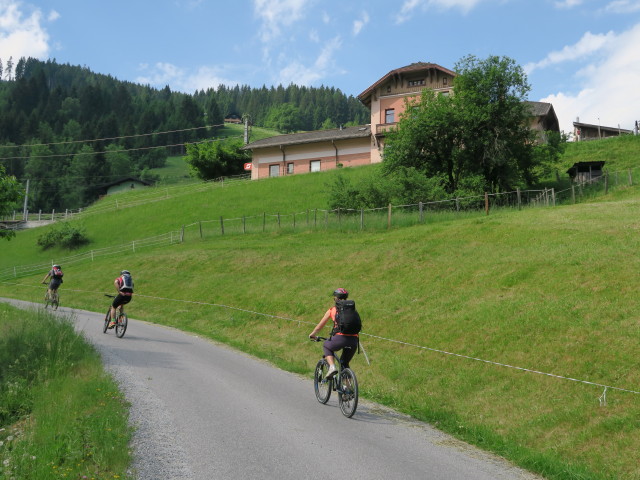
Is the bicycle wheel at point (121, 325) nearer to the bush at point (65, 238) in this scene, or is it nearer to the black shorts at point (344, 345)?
the black shorts at point (344, 345)

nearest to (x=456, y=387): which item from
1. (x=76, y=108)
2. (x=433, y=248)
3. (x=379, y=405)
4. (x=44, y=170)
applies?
(x=379, y=405)

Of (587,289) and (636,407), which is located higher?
(587,289)

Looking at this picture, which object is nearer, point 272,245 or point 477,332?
point 477,332

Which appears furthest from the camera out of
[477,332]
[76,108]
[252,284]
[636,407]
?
[76,108]

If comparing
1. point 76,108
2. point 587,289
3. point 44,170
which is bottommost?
point 587,289

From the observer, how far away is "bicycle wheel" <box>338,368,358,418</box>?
901cm

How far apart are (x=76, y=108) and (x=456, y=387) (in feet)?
593

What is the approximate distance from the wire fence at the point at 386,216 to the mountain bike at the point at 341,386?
2244 cm

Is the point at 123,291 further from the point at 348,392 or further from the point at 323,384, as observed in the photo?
the point at 348,392

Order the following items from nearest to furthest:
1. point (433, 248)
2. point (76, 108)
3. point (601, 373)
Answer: point (601, 373)
point (433, 248)
point (76, 108)

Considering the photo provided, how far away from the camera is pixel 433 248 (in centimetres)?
2306

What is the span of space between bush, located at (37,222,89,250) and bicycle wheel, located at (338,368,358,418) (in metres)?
47.6

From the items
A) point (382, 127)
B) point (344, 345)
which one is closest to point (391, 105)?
point (382, 127)

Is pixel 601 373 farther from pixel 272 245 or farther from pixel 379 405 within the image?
pixel 272 245
